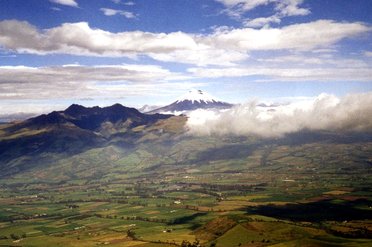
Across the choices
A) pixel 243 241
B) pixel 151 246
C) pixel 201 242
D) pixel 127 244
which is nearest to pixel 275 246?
pixel 243 241

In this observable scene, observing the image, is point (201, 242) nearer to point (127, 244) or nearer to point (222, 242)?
point (222, 242)

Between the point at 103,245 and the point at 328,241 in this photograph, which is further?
the point at 103,245

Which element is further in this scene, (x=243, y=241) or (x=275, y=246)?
(x=243, y=241)

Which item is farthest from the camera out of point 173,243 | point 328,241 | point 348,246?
point 173,243

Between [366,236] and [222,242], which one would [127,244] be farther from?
[366,236]

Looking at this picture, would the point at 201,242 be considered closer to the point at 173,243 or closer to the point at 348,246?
the point at 173,243

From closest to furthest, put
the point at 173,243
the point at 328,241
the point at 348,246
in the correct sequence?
the point at 348,246 < the point at 328,241 < the point at 173,243

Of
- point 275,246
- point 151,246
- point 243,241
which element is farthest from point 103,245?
point 275,246

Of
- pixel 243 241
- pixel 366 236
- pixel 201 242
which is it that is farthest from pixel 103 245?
pixel 366 236
